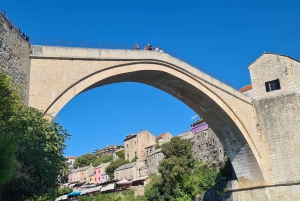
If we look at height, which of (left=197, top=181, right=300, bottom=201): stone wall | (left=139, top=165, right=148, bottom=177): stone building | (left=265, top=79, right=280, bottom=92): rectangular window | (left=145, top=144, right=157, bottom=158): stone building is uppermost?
(left=145, top=144, right=157, bottom=158): stone building

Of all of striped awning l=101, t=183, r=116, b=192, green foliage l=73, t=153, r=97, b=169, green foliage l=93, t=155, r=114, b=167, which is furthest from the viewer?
green foliage l=73, t=153, r=97, b=169

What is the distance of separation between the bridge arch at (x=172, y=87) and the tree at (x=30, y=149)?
1.76 m

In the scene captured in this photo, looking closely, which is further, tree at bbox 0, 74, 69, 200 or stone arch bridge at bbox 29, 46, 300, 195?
stone arch bridge at bbox 29, 46, 300, 195

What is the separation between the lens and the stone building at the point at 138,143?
4903 centimetres

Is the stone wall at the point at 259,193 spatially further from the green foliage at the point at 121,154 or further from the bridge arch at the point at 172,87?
the green foliage at the point at 121,154

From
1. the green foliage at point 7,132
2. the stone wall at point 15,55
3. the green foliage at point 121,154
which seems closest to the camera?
the green foliage at point 7,132

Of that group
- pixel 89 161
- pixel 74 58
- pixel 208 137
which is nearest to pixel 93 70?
pixel 74 58

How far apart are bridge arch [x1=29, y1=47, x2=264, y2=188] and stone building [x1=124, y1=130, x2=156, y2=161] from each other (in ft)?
101

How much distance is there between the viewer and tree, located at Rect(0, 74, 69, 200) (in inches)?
293

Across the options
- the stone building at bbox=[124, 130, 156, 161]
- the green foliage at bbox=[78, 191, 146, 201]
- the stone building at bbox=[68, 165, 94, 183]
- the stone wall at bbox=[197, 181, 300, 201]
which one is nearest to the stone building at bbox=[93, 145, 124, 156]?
the stone building at bbox=[68, 165, 94, 183]

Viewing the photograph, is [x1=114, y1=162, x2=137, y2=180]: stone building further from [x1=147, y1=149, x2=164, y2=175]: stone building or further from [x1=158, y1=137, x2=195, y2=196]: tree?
[x1=158, y1=137, x2=195, y2=196]: tree

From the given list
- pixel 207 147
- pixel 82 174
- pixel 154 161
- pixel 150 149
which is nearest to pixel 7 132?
pixel 207 147

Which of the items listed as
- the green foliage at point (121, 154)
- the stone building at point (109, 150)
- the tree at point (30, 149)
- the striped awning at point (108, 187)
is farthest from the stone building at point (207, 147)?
the stone building at point (109, 150)

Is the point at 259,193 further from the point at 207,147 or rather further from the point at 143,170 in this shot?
the point at 143,170
